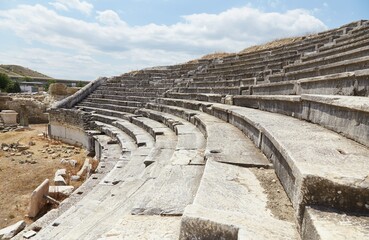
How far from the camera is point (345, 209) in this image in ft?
4.42

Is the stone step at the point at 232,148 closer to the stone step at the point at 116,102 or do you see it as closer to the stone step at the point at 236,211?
the stone step at the point at 236,211

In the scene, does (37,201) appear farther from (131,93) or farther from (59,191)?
(131,93)

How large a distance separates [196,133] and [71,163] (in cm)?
554

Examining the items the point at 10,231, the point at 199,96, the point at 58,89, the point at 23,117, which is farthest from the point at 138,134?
the point at 23,117

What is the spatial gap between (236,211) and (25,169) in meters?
8.86

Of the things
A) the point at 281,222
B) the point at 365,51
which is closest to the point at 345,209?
the point at 281,222

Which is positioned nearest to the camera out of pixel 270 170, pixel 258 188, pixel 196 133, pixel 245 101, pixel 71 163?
pixel 258 188

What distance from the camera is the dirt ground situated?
571 cm

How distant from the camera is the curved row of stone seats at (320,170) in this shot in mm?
1336

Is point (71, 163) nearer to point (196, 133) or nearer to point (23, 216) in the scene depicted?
point (23, 216)

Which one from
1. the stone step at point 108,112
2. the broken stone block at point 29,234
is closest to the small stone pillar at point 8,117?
the stone step at point 108,112

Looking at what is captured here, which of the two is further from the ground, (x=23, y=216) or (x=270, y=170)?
(x=270, y=170)

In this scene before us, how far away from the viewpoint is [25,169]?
28.0 ft

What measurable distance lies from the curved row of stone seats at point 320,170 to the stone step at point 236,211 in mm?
122
